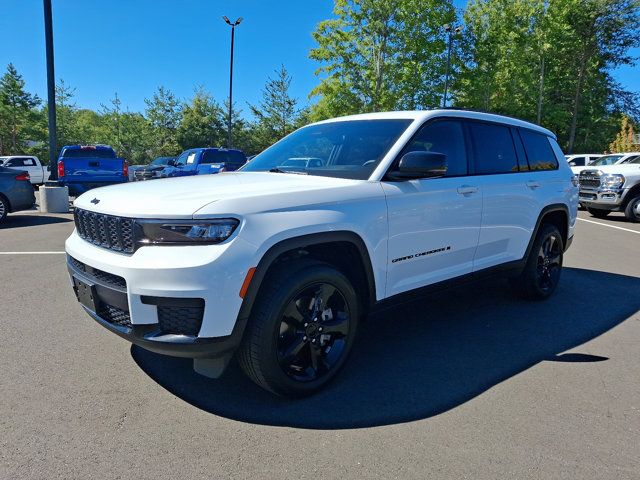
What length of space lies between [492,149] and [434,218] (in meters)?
1.27

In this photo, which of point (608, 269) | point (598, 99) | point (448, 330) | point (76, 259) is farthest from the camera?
point (598, 99)

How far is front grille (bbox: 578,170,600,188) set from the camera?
13.6 m

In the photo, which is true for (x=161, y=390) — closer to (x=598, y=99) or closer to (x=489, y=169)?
(x=489, y=169)

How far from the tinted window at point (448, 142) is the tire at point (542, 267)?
1.54 metres

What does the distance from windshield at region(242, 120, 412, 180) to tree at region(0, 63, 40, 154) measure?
3730 centimetres

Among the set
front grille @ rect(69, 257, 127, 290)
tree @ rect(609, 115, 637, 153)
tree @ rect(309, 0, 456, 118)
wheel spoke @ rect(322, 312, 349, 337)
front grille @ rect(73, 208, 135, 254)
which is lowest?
wheel spoke @ rect(322, 312, 349, 337)

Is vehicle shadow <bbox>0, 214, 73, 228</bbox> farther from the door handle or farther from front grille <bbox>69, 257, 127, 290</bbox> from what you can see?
the door handle

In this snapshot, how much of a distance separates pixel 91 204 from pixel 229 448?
1.71m

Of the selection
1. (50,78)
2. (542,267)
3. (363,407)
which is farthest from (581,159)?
(363,407)

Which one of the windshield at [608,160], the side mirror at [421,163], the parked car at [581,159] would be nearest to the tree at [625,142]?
the parked car at [581,159]

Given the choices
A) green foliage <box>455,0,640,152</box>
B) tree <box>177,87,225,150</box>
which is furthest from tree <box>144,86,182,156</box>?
green foliage <box>455,0,640,152</box>

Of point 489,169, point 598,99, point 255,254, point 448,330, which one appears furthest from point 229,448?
point 598,99

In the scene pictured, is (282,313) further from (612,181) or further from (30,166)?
(30,166)

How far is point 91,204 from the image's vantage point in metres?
2.97
